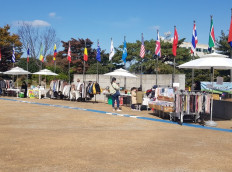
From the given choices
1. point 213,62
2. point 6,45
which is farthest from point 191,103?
point 6,45

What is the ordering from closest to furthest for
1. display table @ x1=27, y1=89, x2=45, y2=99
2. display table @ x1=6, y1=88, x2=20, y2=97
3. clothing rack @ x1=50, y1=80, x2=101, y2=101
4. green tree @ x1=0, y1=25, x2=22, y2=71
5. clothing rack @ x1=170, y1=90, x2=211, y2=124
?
clothing rack @ x1=170, y1=90, x2=211, y2=124 < clothing rack @ x1=50, y1=80, x2=101, y2=101 < display table @ x1=27, y1=89, x2=45, y2=99 < display table @ x1=6, y1=88, x2=20, y2=97 < green tree @ x1=0, y1=25, x2=22, y2=71

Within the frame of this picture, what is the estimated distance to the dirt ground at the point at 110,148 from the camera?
512cm

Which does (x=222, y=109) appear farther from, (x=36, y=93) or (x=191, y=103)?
(x=36, y=93)

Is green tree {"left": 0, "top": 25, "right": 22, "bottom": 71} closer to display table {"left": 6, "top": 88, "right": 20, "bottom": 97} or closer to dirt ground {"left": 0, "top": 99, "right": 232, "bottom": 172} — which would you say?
display table {"left": 6, "top": 88, "right": 20, "bottom": 97}

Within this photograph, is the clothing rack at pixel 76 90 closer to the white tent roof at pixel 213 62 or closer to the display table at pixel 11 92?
the display table at pixel 11 92

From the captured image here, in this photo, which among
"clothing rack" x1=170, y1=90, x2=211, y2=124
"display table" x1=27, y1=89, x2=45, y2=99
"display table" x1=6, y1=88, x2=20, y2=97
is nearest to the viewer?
"clothing rack" x1=170, y1=90, x2=211, y2=124

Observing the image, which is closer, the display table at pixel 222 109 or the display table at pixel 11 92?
the display table at pixel 222 109

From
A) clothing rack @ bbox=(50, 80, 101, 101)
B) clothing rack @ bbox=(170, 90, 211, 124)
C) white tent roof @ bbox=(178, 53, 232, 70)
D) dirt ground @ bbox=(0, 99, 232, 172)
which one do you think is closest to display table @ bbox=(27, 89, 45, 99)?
clothing rack @ bbox=(50, 80, 101, 101)

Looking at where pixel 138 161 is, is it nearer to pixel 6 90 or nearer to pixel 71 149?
pixel 71 149

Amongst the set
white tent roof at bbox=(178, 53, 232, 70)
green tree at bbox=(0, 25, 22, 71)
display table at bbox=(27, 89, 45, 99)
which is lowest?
display table at bbox=(27, 89, 45, 99)

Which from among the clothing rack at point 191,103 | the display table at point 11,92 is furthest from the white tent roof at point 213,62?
the display table at point 11,92

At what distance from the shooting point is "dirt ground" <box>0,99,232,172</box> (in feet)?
16.8

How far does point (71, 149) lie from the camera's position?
246 inches

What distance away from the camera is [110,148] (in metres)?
6.45
